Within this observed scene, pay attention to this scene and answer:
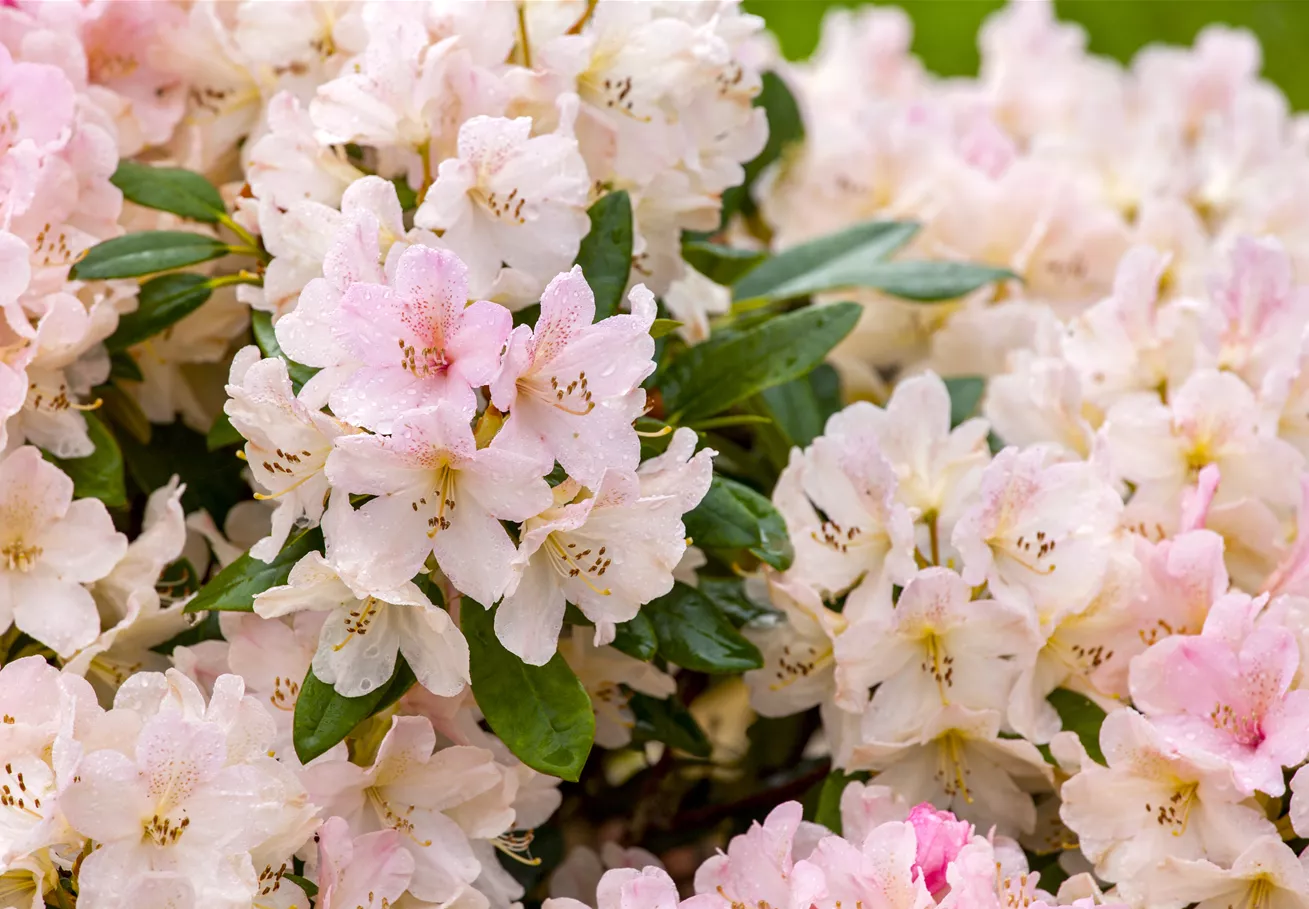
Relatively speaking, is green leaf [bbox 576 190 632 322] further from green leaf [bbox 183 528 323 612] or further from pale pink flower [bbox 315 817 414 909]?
pale pink flower [bbox 315 817 414 909]

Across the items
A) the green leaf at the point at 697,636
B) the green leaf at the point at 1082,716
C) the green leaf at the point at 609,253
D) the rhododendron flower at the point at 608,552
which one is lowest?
the green leaf at the point at 1082,716

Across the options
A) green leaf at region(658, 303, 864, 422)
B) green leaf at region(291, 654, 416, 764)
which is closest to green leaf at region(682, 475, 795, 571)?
green leaf at region(658, 303, 864, 422)

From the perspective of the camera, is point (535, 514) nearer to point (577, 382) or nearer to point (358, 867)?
point (577, 382)

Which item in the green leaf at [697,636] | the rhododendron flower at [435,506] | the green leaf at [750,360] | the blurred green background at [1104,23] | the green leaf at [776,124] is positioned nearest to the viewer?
the rhododendron flower at [435,506]

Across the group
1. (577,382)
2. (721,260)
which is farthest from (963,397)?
(577,382)

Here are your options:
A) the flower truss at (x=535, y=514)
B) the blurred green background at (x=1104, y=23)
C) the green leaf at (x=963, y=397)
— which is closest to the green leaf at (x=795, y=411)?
the flower truss at (x=535, y=514)

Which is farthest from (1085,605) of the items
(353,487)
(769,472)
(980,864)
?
(353,487)

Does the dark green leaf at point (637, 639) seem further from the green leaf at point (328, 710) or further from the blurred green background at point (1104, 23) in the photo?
the blurred green background at point (1104, 23)
